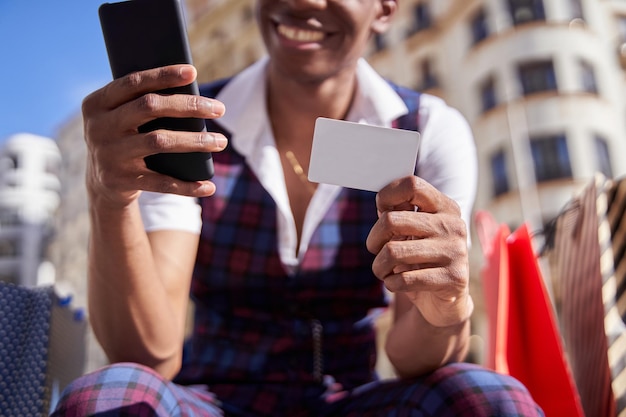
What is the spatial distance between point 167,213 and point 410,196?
49cm

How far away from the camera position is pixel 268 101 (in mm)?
1307

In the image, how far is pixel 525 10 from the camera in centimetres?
1081

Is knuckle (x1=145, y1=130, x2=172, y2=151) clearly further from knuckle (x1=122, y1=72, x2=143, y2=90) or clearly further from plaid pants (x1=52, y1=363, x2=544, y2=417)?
plaid pants (x1=52, y1=363, x2=544, y2=417)

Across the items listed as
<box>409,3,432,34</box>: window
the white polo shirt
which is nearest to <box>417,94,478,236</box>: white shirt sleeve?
the white polo shirt

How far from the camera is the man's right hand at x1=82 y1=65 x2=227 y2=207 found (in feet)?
2.48

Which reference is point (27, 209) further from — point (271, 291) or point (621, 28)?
point (621, 28)

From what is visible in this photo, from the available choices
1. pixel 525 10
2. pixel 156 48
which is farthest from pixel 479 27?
pixel 156 48

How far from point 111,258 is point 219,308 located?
0.29 m

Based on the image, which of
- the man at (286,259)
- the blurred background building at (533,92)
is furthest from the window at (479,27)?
the man at (286,259)

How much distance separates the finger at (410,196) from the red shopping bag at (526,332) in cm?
61

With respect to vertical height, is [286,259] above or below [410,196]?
below

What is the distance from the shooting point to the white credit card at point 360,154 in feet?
2.53

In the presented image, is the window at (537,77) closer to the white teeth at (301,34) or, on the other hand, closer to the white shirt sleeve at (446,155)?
the white shirt sleeve at (446,155)

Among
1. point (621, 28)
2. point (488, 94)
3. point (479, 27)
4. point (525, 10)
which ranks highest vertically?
point (525, 10)
